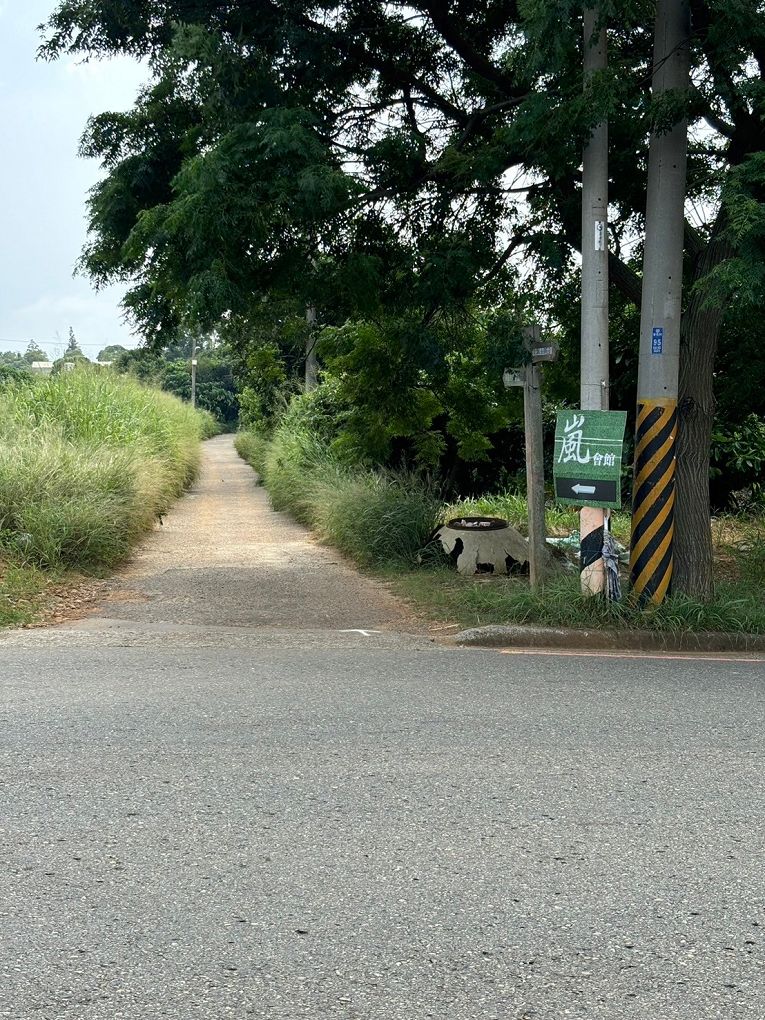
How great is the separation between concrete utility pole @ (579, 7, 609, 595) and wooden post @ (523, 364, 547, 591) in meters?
0.79

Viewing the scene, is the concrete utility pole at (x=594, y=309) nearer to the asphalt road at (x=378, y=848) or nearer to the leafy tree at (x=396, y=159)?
the leafy tree at (x=396, y=159)

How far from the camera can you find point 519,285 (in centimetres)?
1105

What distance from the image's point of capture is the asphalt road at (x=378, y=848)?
3.11 m

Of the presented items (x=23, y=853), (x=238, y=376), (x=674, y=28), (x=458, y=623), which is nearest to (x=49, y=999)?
(x=23, y=853)

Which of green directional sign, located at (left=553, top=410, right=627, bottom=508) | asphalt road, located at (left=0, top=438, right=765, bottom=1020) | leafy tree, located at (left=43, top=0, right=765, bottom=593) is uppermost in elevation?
leafy tree, located at (left=43, top=0, right=765, bottom=593)

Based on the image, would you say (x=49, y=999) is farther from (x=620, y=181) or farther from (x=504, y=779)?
(x=620, y=181)

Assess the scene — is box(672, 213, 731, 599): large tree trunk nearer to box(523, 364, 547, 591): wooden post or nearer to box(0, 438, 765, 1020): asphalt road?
box(523, 364, 547, 591): wooden post

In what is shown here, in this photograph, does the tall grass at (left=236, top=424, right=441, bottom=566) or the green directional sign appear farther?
the tall grass at (left=236, top=424, right=441, bottom=566)

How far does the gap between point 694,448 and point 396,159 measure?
3.92 metres

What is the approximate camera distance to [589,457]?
914 centimetres

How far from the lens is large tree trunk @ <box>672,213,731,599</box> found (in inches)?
380

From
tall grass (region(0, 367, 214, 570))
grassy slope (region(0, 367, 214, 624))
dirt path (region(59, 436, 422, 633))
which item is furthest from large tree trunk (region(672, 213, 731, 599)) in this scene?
tall grass (region(0, 367, 214, 570))

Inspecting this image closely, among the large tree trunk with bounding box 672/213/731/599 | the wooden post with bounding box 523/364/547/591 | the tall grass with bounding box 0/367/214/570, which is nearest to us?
the large tree trunk with bounding box 672/213/731/599

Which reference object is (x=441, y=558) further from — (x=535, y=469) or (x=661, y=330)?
(x=661, y=330)
